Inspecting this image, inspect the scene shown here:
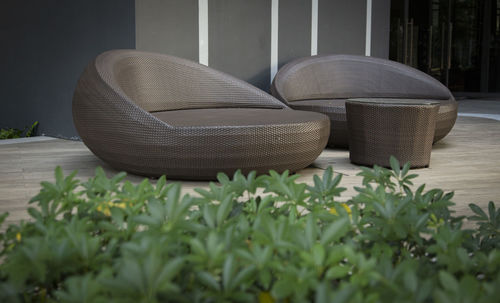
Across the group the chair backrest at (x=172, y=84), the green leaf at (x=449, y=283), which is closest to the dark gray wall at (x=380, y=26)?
the chair backrest at (x=172, y=84)

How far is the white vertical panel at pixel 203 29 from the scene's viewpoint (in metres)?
5.19

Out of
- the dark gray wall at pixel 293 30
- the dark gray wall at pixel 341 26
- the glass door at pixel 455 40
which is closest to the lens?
the dark gray wall at pixel 293 30

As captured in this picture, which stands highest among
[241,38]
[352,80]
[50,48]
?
[241,38]

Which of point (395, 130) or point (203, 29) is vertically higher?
point (203, 29)

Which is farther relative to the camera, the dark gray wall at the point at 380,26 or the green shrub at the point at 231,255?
the dark gray wall at the point at 380,26

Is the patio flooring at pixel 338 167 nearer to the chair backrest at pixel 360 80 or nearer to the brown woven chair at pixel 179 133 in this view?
the brown woven chair at pixel 179 133

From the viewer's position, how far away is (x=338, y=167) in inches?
161

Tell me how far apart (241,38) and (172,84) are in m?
1.31

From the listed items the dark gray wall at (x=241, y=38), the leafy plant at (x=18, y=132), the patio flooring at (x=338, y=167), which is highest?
the dark gray wall at (x=241, y=38)

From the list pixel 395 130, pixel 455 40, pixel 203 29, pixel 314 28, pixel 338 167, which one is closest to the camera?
pixel 395 130

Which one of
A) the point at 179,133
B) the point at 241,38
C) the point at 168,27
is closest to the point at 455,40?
the point at 241,38

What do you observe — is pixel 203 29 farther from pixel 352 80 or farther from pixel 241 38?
pixel 352 80

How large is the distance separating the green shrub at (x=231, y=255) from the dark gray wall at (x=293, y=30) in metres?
5.01

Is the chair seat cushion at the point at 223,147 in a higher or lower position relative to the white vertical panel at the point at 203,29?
lower
